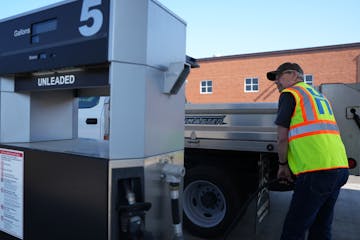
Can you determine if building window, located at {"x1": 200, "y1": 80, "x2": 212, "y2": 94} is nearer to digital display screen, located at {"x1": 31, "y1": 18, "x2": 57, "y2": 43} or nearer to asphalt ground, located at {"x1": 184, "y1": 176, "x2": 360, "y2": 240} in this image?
asphalt ground, located at {"x1": 184, "y1": 176, "x2": 360, "y2": 240}

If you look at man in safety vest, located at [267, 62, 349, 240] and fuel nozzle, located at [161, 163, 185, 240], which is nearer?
fuel nozzle, located at [161, 163, 185, 240]

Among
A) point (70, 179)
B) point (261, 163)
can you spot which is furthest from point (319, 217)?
point (70, 179)

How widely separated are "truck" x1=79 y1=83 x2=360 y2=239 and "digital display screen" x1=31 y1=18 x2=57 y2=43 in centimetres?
246

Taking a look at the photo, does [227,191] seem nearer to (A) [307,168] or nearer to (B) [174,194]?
(A) [307,168]

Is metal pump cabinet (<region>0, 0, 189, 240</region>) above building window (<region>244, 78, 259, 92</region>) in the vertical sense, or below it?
below

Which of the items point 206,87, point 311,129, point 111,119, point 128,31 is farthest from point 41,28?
point 206,87

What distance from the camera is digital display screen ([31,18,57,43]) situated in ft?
6.95

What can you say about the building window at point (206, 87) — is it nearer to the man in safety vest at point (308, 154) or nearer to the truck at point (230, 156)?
the truck at point (230, 156)

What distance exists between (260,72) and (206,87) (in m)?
4.94

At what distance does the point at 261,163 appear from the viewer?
3.87 meters

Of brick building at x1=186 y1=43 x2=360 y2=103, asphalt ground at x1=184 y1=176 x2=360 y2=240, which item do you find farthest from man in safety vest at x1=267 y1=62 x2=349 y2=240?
brick building at x1=186 y1=43 x2=360 y2=103

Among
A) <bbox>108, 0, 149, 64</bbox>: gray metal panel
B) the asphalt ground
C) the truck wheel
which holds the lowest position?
the asphalt ground

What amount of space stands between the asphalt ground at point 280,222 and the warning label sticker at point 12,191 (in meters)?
2.38

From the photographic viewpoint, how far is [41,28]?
220 cm
